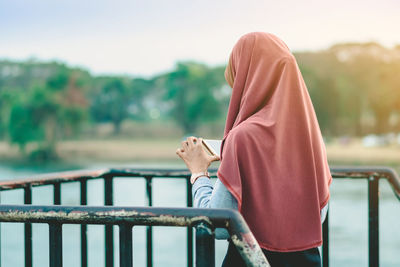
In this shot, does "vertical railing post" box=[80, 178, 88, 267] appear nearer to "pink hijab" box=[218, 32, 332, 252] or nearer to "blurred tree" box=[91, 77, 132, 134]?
"pink hijab" box=[218, 32, 332, 252]

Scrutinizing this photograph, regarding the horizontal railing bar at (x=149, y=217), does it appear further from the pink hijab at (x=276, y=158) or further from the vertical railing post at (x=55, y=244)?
the pink hijab at (x=276, y=158)

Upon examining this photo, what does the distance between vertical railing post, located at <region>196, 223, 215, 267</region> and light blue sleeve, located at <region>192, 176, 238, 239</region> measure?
0.65 ft

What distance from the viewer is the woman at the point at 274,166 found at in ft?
4.87

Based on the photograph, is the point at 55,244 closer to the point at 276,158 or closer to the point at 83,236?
the point at 276,158

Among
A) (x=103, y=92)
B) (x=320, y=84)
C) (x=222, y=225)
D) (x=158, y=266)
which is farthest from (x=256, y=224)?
(x=103, y=92)

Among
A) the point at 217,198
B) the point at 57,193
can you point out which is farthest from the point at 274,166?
the point at 57,193

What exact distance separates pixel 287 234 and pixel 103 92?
44035 millimetres

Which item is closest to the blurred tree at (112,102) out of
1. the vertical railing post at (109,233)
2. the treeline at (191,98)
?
the treeline at (191,98)

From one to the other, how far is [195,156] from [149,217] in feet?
1.34

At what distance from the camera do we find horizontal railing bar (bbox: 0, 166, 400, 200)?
2084 millimetres

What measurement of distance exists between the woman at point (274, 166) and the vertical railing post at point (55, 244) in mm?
417

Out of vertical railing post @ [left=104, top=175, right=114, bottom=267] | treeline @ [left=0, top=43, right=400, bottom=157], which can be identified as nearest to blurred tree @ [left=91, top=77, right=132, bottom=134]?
treeline @ [left=0, top=43, right=400, bottom=157]

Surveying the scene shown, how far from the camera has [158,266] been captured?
14102mm

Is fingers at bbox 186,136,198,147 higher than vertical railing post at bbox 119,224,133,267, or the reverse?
fingers at bbox 186,136,198,147
